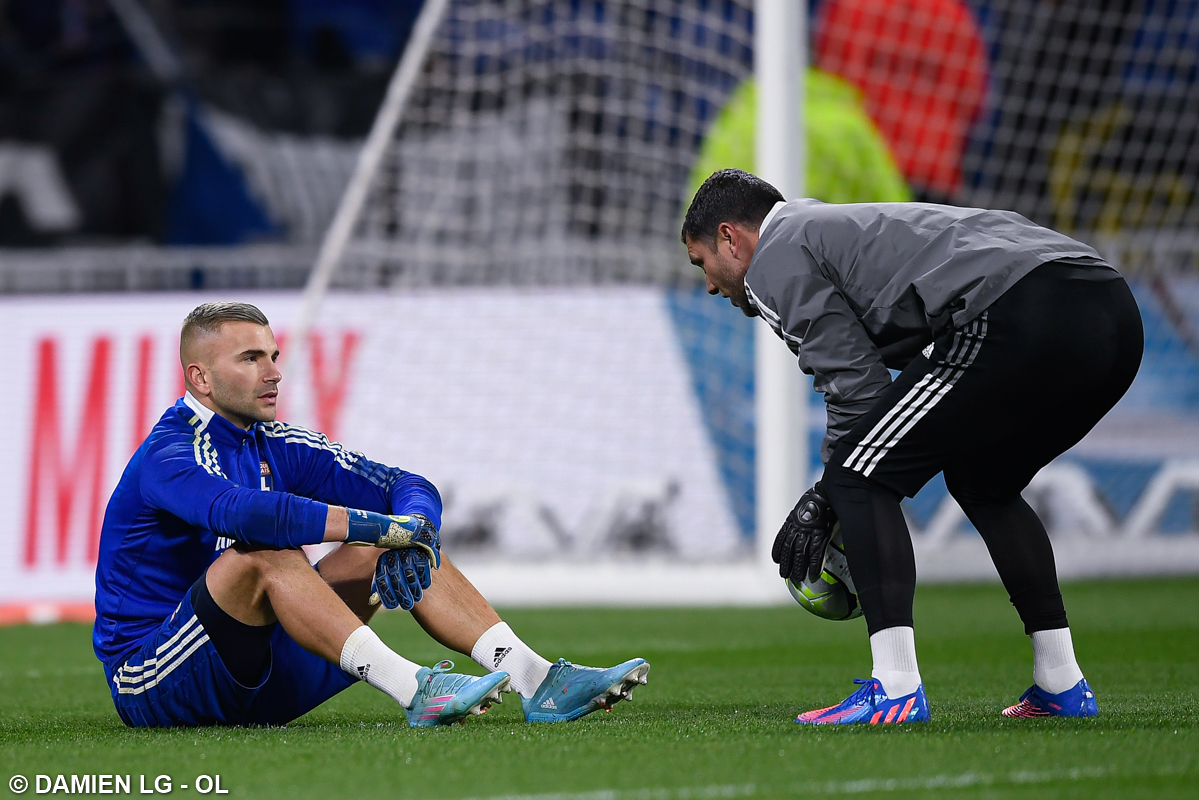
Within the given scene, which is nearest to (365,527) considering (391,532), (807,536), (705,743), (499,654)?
(391,532)

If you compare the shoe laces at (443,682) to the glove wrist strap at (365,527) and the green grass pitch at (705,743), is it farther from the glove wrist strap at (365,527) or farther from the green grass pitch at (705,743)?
the glove wrist strap at (365,527)

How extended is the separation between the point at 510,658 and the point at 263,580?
0.66 metres

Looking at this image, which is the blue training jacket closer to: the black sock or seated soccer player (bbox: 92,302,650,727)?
seated soccer player (bbox: 92,302,650,727)

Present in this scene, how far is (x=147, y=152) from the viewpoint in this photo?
14453 millimetres

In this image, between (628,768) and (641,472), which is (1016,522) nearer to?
(628,768)

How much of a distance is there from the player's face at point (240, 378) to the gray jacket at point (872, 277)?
1.23m

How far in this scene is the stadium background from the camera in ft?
29.2

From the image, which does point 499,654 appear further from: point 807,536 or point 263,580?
point 807,536

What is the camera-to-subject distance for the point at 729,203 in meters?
3.96

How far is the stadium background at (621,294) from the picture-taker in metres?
8.91

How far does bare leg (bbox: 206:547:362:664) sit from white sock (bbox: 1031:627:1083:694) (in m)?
1.71

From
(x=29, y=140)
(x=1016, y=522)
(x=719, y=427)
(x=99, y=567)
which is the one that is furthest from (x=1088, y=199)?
(x=29, y=140)

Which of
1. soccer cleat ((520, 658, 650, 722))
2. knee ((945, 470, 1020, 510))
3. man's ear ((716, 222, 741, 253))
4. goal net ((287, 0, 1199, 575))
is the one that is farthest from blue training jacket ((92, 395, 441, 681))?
goal net ((287, 0, 1199, 575))

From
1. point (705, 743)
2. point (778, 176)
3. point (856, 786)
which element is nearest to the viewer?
point (856, 786)
